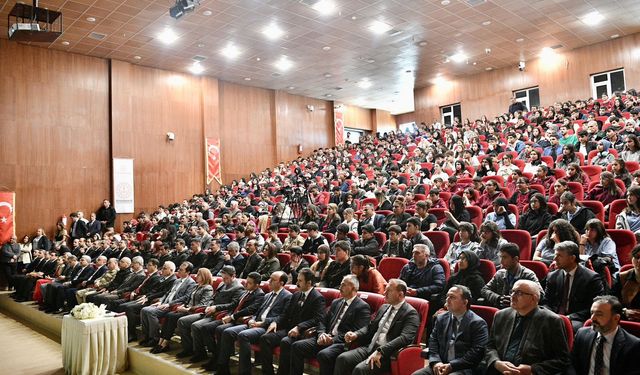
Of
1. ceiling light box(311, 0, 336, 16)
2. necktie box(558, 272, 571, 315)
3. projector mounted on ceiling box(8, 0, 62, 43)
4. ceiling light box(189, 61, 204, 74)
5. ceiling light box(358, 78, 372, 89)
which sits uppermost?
ceiling light box(358, 78, 372, 89)

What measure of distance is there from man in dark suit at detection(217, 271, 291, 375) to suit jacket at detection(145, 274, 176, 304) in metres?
1.78

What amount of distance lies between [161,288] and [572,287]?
4.28 meters

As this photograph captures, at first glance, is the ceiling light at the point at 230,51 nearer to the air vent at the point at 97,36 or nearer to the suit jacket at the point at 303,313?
the air vent at the point at 97,36

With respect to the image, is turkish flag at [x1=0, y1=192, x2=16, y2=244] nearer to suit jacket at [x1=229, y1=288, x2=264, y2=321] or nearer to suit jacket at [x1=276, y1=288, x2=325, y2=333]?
suit jacket at [x1=229, y1=288, x2=264, y2=321]

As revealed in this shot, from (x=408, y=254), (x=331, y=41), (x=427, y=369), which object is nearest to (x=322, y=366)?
(x=427, y=369)

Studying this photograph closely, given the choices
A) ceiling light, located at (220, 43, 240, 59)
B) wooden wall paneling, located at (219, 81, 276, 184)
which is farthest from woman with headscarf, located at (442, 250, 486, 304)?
wooden wall paneling, located at (219, 81, 276, 184)

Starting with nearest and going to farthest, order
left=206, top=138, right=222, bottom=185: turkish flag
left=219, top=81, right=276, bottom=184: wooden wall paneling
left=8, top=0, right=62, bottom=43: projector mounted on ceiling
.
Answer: left=8, top=0, right=62, bottom=43: projector mounted on ceiling
left=206, top=138, right=222, bottom=185: turkish flag
left=219, top=81, right=276, bottom=184: wooden wall paneling

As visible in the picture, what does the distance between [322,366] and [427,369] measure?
73 cm

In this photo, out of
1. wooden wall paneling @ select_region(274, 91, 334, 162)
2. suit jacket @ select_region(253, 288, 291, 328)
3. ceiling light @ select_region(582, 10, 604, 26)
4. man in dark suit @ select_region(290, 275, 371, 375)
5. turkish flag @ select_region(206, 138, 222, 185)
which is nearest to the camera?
man in dark suit @ select_region(290, 275, 371, 375)

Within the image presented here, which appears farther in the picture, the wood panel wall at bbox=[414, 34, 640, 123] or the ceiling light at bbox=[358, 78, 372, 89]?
the ceiling light at bbox=[358, 78, 372, 89]

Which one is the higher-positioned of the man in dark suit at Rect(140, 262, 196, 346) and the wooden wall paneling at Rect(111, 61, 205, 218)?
the wooden wall paneling at Rect(111, 61, 205, 218)

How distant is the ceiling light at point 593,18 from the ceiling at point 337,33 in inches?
4.2

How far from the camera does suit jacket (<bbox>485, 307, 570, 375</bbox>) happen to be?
83.3 inches

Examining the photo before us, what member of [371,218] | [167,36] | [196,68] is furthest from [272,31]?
[371,218]
